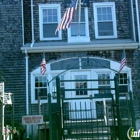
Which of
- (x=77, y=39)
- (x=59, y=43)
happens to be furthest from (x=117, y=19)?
Answer: (x=59, y=43)

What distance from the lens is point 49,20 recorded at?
1498cm

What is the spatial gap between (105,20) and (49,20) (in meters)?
2.86

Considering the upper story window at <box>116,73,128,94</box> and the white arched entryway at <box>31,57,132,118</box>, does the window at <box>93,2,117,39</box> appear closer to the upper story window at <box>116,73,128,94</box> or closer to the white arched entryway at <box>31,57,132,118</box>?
the white arched entryway at <box>31,57,132,118</box>

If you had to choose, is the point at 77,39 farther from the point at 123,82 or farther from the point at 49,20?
the point at 123,82

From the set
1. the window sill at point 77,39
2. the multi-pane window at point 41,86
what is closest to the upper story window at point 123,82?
the window sill at point 77,39

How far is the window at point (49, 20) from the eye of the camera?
14.8 meters

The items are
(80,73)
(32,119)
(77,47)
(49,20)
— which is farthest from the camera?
(49,20)

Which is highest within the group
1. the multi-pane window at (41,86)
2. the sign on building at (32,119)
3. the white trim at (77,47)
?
the white trim at (77,47)

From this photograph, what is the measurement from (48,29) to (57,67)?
2.13 m

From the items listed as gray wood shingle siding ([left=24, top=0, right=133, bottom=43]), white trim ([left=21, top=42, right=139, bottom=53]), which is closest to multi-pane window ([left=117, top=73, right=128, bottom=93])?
white trim ([left=21, top=42, right=139, bottom=53])

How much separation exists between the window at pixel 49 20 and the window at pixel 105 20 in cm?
196

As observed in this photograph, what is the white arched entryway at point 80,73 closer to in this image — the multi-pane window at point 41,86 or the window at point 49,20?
the multi-pane window at point 41,86

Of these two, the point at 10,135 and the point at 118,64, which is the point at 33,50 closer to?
the point at 118,64

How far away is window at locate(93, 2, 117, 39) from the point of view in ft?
48.7
